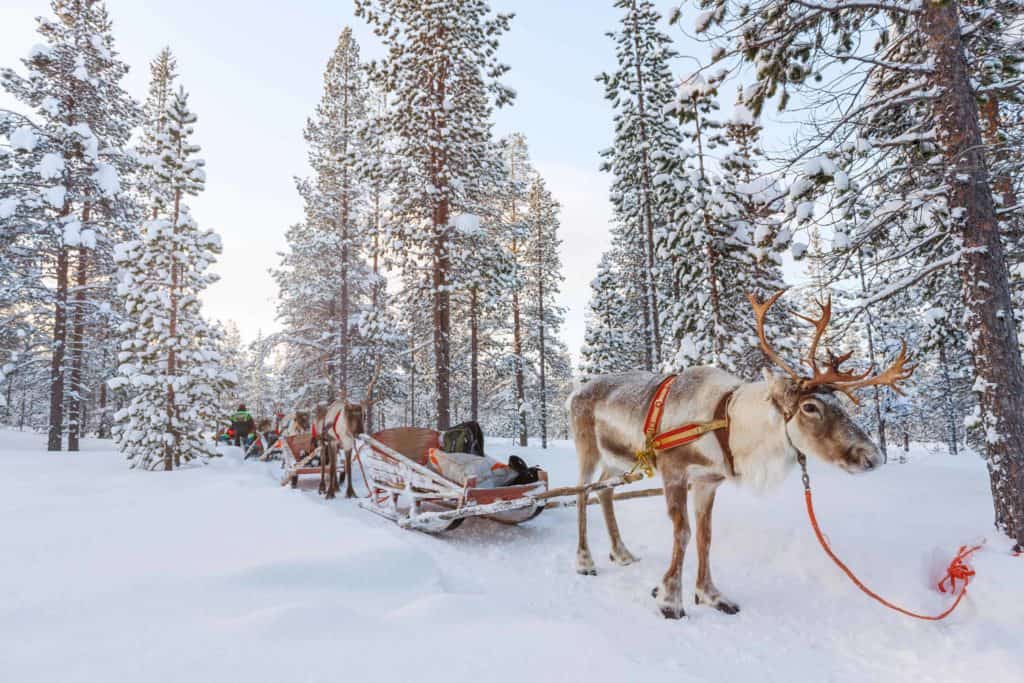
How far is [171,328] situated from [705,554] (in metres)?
13.1

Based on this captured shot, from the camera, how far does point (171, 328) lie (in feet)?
41.9

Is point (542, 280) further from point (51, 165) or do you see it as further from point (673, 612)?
point (673, 612)

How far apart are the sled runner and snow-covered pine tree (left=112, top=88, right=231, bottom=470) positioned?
709cm

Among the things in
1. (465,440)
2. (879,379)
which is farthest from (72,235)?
(879,379)

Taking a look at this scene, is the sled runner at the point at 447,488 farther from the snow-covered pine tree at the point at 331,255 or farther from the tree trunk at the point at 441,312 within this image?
the snow-covered pine tree at the point at 331,255

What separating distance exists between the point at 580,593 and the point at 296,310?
26565 mm

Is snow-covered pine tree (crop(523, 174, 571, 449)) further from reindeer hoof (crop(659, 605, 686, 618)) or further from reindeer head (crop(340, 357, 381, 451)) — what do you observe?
reindeer hoof (crop(659, 605, 686, 618))

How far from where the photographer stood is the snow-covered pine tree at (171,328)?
12375 mm

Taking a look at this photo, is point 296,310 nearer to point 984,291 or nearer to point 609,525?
point 609,525

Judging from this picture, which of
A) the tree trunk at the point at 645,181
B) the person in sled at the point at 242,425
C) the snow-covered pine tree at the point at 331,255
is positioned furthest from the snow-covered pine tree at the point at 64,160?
the tree trunk at the point at 645,181

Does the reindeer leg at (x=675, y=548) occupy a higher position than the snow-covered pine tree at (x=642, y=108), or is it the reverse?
the snow-covered pine tree at (x=642, y=108)

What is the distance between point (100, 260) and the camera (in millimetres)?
19266

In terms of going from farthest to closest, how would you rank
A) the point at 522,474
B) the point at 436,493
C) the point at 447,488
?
the point at 522,474, the point at 436,493, the point at 447,488

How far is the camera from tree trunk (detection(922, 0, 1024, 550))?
478 cm
